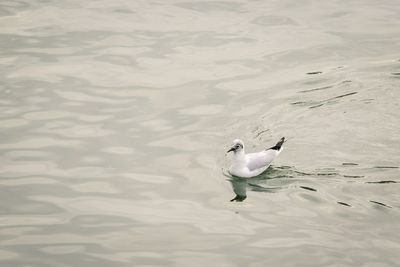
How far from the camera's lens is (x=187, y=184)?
1116 centimetres

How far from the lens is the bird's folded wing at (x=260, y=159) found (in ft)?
38.2

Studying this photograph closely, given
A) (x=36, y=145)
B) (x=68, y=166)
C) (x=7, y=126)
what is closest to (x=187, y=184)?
(x=68, y=166)

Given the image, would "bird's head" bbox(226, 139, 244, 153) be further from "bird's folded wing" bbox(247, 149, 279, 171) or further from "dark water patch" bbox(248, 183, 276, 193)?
"dark water patch" bbox(248, 183, 276, 193)

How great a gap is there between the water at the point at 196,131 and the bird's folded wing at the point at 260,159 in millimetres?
287

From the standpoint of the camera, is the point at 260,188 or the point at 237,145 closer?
the point at 260,188

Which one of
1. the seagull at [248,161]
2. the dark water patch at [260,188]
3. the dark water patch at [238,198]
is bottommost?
the dark water patch at [260,188]

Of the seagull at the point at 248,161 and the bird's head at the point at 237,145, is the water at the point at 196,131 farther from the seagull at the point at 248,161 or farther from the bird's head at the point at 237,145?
the bird's head at the point at 237,145

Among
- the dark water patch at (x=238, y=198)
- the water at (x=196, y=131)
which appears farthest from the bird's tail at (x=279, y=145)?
A: the dark water patch at (x=238, y=198)

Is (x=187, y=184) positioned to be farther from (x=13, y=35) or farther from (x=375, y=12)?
(x=375, y=12)

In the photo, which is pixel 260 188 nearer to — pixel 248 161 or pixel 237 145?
pixel 248 161

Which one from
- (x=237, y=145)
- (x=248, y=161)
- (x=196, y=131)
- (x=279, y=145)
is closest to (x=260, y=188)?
(x=248, y=161)

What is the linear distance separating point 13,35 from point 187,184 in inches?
369

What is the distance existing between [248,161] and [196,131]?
1794mm

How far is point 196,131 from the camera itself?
511 inches
